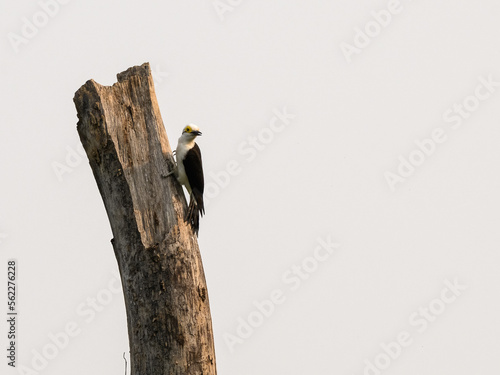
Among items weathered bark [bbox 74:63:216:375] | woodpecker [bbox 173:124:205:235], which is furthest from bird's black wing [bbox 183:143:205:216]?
weathered bark [bbox 74:63:216:375]

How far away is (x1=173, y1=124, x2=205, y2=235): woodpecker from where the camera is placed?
5703 millimetres

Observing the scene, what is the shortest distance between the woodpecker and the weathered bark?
0.11m

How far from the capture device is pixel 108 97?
215 inches

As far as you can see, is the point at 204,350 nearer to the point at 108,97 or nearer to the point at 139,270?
the point at 139,270

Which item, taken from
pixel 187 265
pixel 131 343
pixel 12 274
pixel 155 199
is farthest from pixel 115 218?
pixel 12 274

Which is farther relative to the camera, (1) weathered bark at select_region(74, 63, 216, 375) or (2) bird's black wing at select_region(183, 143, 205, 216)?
(2) bird's black wing at select_region(183, 143, 205, 216)

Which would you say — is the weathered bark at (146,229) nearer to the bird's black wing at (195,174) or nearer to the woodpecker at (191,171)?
the woodpecker at (191,171)

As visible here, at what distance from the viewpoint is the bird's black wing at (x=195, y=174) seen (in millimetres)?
5875

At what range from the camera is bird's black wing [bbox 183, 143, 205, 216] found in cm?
588

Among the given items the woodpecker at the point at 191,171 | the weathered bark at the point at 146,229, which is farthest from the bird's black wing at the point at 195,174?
the weathered bark at the point at 146,229

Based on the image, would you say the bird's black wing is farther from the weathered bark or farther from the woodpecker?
the weathered bark

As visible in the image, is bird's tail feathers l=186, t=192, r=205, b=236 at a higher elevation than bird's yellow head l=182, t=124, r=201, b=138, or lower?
lower

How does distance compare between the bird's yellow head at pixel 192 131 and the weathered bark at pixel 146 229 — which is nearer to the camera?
the weathered bark at pixel 146 229

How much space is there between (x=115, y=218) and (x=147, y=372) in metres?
1.35
